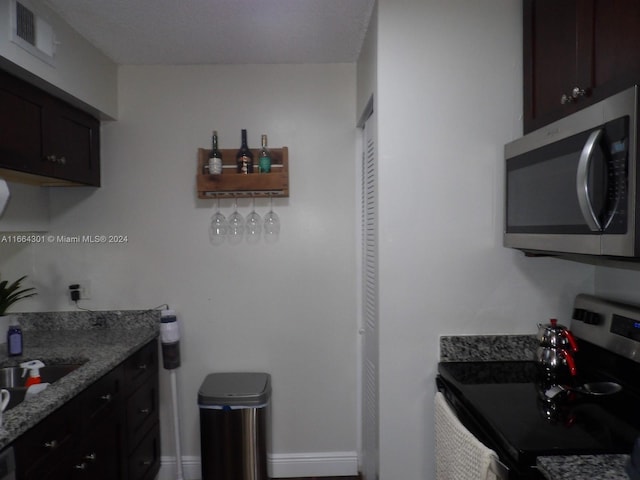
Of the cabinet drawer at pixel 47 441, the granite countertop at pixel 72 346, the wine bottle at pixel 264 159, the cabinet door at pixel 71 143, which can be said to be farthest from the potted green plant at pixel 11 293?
the wine bottle at pixel 264 159

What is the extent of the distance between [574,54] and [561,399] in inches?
42.6

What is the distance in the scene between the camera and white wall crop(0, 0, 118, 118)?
1562 millimetres

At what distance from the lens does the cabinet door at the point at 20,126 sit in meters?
1.61

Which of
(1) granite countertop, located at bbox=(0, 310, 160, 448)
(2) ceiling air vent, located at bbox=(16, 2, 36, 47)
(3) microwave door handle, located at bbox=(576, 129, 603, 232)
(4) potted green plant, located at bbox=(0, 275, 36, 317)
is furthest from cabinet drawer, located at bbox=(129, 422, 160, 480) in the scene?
(3) microwave door handle, located at bbox=(576, 129, 603, 232)

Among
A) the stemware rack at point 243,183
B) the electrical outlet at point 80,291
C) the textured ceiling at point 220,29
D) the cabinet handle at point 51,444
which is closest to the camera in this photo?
the cabinet handle at point 51,444

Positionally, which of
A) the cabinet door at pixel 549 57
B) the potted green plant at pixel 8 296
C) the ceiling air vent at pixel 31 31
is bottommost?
the potted green plant at pixel 8 296

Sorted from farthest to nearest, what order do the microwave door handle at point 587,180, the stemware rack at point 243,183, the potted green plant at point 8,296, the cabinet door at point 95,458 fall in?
the stemware rack at point 243,183 → the potted green plant at point 8,296 → the cabinet door at point 95,458 → the microwave door handle at point 587,180

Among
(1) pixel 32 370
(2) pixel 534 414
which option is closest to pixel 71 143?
(1) pixel 32 370

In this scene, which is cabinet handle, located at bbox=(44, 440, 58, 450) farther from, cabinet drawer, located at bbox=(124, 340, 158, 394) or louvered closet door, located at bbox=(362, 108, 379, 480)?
louvered closet door, located at bbox=(362, 108, 379, 480)

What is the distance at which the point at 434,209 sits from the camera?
166 centimetres

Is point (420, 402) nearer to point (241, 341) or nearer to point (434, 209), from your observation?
point (434, 209)

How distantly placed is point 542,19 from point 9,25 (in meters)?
1.95

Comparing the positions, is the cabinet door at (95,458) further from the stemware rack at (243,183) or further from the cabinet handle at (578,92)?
the cabinet handle at (578,92)

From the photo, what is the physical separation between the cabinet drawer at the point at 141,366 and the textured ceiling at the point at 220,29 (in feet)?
5.16
